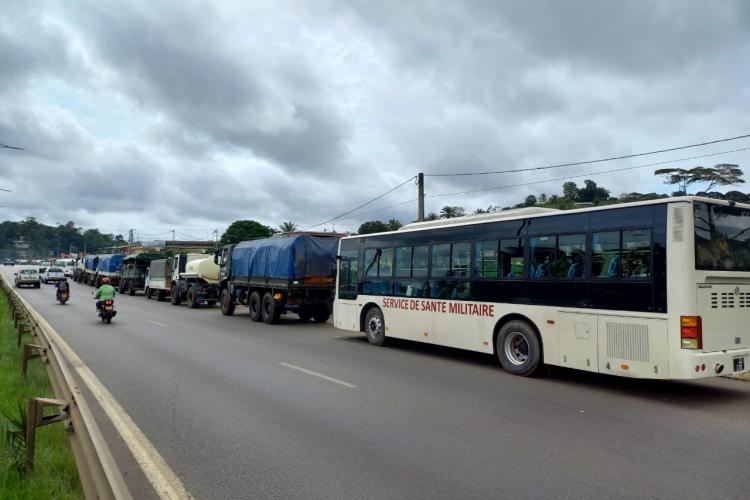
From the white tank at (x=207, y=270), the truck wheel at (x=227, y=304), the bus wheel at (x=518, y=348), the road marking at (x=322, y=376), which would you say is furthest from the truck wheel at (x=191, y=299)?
the bus wheel at (x=518, y=348)

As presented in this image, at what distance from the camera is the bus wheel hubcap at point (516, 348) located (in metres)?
9.88

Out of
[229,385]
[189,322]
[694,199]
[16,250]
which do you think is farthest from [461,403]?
[16,250]

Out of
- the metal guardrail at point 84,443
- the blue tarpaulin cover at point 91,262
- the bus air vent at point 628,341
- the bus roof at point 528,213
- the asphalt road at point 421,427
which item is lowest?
the asphalt road at point 421,427

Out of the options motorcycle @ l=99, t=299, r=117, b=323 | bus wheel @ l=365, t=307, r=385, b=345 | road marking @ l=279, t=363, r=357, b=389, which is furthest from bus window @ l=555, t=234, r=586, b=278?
motorcycle @ l=99, t=299, r=117, b=323

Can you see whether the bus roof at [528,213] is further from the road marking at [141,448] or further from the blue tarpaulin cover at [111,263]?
the blue tarpaulin cover at [111,263]

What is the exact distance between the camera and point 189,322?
19.0m

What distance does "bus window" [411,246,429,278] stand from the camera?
12.3 metres

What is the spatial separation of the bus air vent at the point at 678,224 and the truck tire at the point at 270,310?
13723 mm

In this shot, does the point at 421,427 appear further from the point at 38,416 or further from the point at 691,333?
the point at 691,333

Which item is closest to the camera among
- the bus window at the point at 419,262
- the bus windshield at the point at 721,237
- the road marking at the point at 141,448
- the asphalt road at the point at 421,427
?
the road marking at the point at 141,448

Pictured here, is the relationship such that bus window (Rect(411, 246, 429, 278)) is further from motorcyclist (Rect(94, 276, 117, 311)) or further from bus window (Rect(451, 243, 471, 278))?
motorcyclist (Rect(94, 276, 117, 311))

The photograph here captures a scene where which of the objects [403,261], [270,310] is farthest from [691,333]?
[270,310]

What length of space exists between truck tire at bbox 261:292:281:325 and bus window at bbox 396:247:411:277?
721 cm

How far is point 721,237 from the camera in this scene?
8133 millimetres
